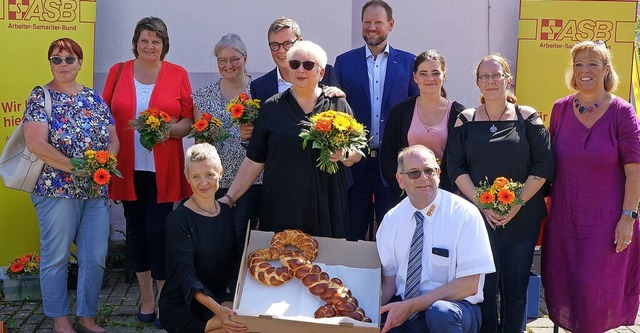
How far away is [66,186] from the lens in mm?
4918

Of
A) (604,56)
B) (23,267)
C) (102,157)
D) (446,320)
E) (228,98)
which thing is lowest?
(23,267)

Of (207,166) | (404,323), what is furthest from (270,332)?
(207,166)

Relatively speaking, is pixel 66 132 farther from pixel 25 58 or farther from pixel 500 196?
pixel 500 196

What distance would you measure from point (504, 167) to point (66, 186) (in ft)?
9.88

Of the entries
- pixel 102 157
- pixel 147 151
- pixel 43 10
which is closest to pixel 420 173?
pixel 102 157

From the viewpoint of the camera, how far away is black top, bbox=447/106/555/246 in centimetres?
452

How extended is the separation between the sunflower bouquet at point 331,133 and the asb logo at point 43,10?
3297mm

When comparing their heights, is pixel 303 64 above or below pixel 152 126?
above

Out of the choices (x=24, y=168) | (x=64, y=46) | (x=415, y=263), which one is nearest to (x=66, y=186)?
(x=24, y=168)

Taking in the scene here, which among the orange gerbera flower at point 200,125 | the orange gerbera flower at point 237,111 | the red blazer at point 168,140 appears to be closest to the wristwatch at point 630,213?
the orange gerbera flower at point 237,111

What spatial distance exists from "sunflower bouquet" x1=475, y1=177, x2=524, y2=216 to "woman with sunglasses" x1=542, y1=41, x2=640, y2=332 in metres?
0.48

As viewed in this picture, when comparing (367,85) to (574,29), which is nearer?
(367,85)

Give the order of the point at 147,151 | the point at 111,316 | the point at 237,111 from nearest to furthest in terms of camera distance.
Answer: the point at 237,111, the point at 147,151, the point at 111,316

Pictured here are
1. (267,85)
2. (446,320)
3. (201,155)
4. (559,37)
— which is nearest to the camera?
(446,320)
